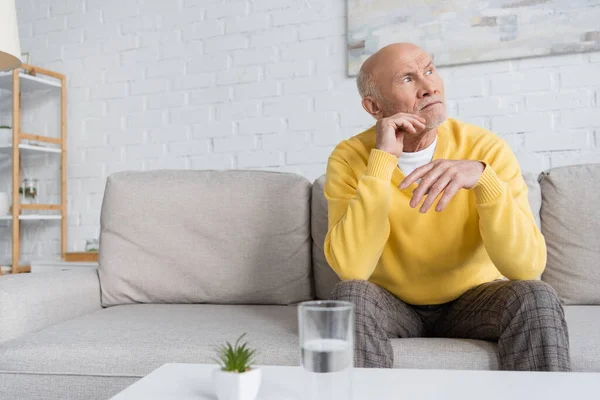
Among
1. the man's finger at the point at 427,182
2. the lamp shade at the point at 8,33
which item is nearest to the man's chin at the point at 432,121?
the man's finger at the point at 427,182

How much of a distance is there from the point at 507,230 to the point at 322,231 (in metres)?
0.64

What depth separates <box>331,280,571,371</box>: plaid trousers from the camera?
1085 millimetres

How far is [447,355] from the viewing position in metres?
1.21

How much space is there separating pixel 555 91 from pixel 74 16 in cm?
252

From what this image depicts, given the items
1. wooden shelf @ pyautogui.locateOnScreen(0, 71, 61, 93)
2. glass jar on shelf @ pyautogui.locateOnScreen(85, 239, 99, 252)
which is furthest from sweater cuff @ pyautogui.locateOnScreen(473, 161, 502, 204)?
wooden shelf @ pyautogui.locateOnScreen(0, 71, 61, 93)

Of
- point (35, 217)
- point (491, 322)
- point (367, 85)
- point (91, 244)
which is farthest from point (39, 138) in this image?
point (491, 322)

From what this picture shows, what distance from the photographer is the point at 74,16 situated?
10.2 feet

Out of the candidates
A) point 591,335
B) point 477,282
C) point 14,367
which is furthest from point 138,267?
point 591,335

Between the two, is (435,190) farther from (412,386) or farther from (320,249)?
(320,249)

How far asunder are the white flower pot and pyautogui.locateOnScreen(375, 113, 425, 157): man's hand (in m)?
0.75

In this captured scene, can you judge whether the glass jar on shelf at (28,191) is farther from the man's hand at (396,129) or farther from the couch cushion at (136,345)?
the man's hand at (396,129)

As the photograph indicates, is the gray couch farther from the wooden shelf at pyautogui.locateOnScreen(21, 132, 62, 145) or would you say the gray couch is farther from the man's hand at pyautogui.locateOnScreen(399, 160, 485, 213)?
the wooden shelf at pyautogui.locateOnScreen(21, 132, 62, 145)

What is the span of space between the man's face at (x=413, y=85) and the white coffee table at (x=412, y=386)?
0.74 metres

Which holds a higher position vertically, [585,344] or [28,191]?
[28,191]
